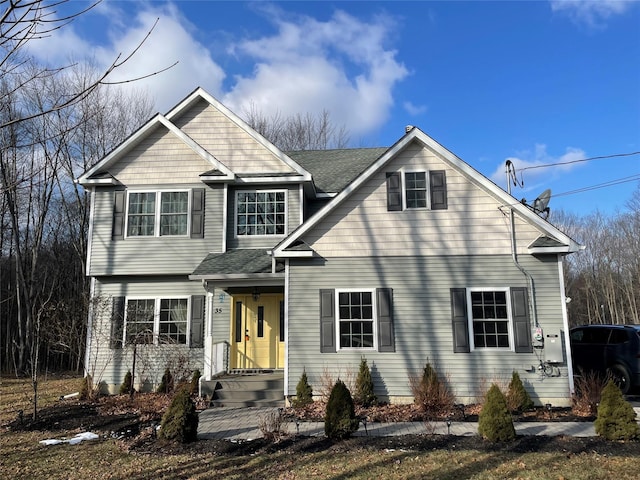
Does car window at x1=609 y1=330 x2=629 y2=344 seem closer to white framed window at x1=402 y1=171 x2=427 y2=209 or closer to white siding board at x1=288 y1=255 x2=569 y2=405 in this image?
white siding board at x1=288 y1=255 x2=569 y2=405

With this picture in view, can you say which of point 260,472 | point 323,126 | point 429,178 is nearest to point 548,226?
point 429,178

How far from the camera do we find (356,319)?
1049 centimetres

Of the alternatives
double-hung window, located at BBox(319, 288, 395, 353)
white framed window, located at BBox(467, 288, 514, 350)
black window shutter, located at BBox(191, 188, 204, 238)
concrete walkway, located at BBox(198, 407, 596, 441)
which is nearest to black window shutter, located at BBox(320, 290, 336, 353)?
double-hung window, located at BBox(319, 288, 395, 353)

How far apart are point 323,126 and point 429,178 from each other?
2160cm

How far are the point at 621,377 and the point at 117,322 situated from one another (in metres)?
13.4

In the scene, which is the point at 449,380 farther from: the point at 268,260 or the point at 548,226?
the point at 268,260

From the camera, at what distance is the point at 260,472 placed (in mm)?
5820

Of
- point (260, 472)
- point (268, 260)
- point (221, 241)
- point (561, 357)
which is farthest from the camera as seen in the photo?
point (221, 241)

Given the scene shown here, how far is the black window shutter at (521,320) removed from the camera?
32.9ft

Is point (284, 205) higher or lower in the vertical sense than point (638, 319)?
higher

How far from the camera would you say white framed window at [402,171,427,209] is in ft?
35.6

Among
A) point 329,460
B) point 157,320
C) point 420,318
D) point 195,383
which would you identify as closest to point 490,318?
point 420,318

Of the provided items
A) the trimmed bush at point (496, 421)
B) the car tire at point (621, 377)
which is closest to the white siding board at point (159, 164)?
the trimmed bush at point (496, 421)

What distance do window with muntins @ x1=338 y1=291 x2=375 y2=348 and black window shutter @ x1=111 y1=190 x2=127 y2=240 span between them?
6.81 metres
